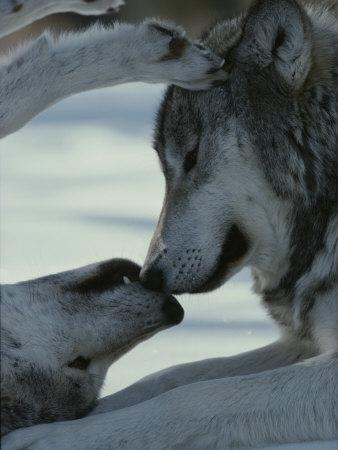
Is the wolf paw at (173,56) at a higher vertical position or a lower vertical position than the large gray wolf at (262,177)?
higher

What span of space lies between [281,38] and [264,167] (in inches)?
15.6

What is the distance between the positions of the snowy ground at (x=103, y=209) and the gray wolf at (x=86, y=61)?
982mm

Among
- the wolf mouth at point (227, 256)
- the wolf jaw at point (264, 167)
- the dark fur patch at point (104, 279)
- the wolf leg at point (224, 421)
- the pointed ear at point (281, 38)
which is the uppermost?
the pointed ear at point (281, 38)

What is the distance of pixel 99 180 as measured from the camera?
265 inches

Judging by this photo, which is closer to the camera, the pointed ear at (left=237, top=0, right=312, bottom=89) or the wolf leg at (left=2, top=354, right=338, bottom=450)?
the wolf leg at (left=2, top=354, right=338, bottom=450)

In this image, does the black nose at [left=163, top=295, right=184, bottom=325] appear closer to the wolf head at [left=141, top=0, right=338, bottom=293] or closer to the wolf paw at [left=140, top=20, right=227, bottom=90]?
the wolf head at [left=141, top=0, right=338, bottom=293]

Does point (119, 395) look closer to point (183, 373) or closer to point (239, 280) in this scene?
point (183, 373)

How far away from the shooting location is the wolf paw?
12.7 feet

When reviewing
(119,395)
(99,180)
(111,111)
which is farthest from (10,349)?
(111,111)

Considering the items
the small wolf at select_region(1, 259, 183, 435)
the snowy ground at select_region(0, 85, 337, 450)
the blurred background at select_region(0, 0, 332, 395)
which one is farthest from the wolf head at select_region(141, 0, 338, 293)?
the snowy ground at select_region(0, 85, 337, 450)

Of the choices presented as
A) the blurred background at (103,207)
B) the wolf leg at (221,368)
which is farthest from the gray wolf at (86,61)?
the wolf leg at (221,368)

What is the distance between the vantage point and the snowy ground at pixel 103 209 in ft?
15.8

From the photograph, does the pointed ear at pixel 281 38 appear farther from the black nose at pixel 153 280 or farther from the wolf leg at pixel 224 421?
the wolf leg at pixel 224 421

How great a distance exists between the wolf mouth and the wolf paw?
50cm
